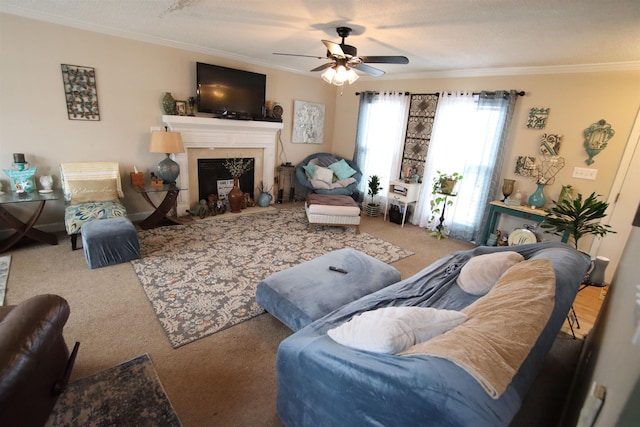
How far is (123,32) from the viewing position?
3574 millimetres

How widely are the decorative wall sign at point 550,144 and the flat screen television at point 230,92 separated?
4.00 m

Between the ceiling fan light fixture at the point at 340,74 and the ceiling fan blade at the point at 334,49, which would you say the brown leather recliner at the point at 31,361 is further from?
the ceiling fan light fixture at the point at 340,74

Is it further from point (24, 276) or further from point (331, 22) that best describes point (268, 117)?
point (24, 276)

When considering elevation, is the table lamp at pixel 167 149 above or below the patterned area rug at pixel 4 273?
above

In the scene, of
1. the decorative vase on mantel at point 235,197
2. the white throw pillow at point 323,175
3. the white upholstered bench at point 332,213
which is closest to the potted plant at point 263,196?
the decorative vase on mantel at point 235,197

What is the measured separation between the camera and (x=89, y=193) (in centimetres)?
348

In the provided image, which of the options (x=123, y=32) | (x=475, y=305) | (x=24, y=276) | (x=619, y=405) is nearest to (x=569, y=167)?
(x=475, y=305)

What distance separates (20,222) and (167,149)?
167 centimetres

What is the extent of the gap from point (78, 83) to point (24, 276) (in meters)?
2.25

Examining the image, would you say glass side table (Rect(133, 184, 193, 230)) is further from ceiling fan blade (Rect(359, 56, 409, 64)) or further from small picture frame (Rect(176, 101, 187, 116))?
ceiling fan blade (Rect(359, 56, 409, 64))

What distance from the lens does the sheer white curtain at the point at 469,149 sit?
3984mm

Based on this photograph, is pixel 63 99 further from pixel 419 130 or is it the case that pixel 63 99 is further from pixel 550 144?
pixel 550 144

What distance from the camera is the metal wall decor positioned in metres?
3.24

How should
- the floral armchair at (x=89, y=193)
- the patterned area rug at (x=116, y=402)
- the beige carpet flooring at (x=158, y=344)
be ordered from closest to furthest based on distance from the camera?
the patterned area rug at (x=116, y=402) < the beige carpet flooring at (x=158, y=344) < the floral armchair at (x=89, y=193)
